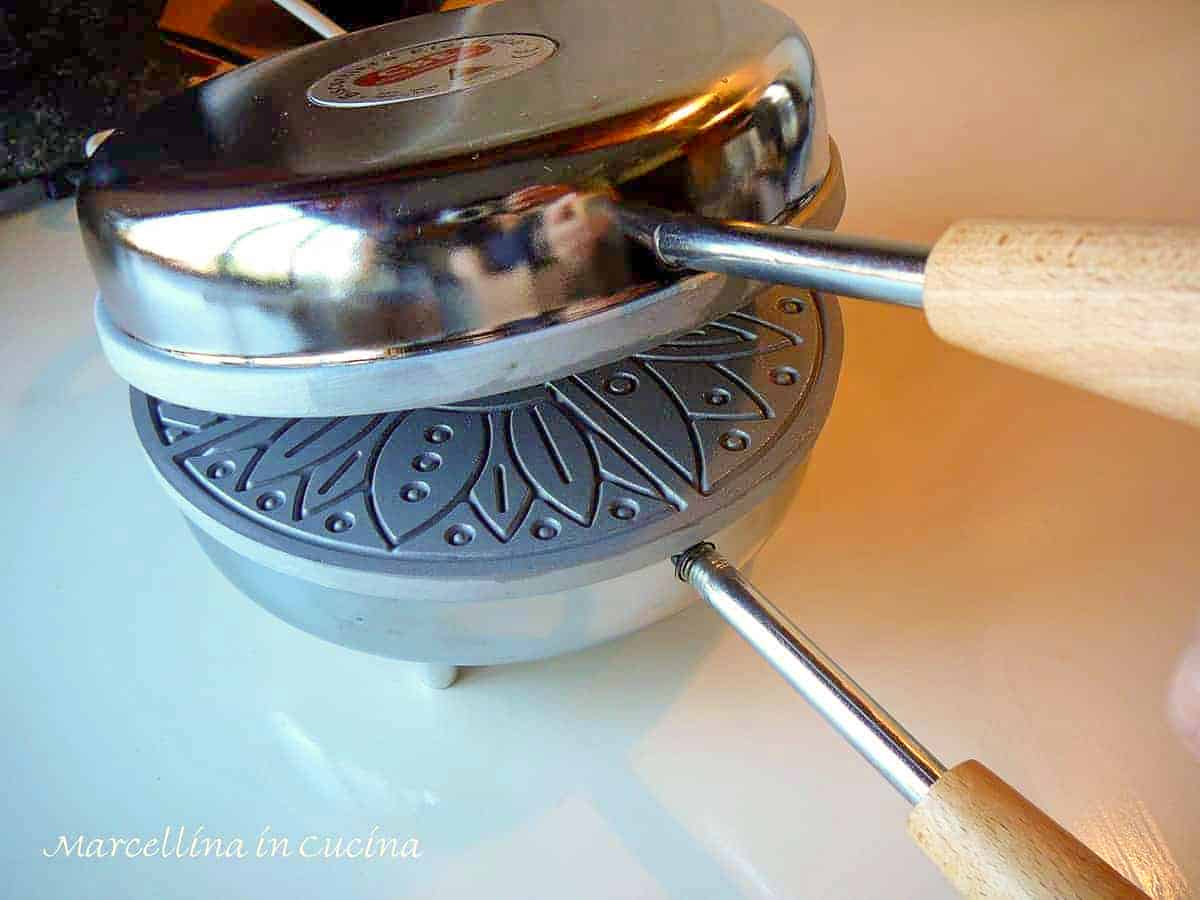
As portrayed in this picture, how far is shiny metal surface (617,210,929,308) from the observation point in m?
0.28

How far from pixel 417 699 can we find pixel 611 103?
28 centimetres

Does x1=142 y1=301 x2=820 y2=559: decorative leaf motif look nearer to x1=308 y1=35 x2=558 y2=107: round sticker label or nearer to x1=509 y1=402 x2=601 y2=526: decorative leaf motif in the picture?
x1=509 y1=402 x2=601 y2=526: decorative leaf motif

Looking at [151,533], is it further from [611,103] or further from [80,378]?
[611,103]

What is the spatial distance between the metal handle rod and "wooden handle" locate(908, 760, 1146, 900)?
0.01 metres

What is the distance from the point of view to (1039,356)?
0.25 meters

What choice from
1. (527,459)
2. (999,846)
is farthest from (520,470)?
(999,846)

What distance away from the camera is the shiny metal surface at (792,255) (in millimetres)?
275

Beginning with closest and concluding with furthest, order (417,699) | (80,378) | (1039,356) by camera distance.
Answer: (1039,356) < (417,699) < (80,378)

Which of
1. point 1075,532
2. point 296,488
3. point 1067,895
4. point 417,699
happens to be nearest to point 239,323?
point 296,488

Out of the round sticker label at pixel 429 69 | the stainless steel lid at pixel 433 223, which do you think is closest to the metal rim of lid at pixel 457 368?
the stainless steel lid at pixel 433 223

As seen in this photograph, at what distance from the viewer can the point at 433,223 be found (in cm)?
34

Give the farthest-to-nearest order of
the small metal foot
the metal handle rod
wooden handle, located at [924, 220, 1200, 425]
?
1. the small metal foot
2. the metal handle rod
3. wooden handle, located at [924, 220, 1200, 425]

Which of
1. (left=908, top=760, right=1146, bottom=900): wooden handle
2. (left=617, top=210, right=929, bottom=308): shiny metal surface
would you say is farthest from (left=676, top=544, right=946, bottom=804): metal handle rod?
(left=617, top=210, right=929, bottom=308): shiny metal surface

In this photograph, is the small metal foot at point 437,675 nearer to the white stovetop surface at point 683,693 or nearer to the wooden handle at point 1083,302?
the white stovetop surface at point 683,693
